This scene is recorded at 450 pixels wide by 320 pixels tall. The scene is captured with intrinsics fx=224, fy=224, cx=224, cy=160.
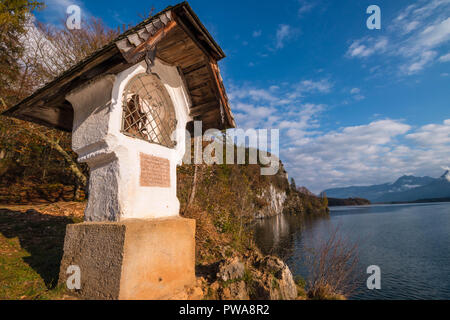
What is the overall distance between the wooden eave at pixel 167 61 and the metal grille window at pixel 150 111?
52 cm

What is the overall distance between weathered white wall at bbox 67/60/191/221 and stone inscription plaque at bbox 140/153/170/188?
8 centimetres

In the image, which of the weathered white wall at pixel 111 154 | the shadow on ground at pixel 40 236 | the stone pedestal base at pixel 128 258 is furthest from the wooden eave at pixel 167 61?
the shadow on ground at pixel 40 236

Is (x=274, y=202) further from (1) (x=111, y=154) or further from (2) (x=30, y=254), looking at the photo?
(1) (x=111, y=154)

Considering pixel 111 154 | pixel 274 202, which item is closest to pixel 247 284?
pixel 111 154

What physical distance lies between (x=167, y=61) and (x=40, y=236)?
5.78 meters

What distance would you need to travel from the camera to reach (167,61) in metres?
4.12

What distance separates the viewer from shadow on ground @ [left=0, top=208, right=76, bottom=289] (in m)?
4.07

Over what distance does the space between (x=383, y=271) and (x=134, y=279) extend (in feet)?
56.6

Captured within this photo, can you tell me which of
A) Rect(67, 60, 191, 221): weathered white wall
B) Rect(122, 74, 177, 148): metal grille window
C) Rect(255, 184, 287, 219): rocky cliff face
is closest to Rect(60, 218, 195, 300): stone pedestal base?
Rect(67, 60, 191, 221): weathered white wall

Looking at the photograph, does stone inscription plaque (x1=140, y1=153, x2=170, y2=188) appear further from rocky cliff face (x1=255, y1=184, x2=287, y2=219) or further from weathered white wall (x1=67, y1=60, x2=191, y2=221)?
rocky cliff face (x1=255, y1=184, x2=287, y2=219)

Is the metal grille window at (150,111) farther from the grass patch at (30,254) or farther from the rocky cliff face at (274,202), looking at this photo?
the rocky cliff face at (274,202)
